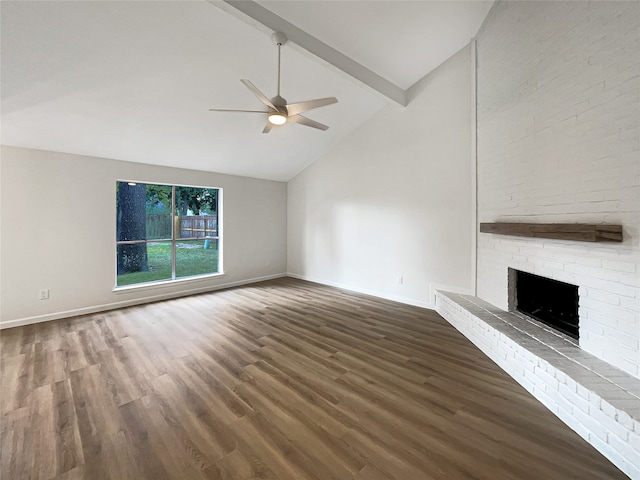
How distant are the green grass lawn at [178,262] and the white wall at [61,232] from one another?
0.43 metres

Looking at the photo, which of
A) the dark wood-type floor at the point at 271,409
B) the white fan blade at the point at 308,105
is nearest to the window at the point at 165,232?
the dark wood-type floor at the point at 271,409

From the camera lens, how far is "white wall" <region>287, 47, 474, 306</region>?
12.5 ft

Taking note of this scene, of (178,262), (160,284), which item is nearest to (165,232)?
(178,262)

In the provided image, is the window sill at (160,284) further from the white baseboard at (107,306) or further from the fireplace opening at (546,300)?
the fireplace opening at (546,300)

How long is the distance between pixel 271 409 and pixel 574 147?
321cm

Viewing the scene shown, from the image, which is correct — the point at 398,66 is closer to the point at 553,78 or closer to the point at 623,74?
the point at 553,78

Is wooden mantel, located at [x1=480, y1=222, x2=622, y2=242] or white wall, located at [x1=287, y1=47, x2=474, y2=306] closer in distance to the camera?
wooden mantel, located at [x1=480, y1=222, x2=622, y2=242]

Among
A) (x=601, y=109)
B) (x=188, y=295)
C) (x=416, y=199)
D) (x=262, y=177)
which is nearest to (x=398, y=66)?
(x=416, y=199)

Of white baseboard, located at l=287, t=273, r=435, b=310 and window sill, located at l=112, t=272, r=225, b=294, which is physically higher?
window sill, located at l=112, t=272, r=225, b=294

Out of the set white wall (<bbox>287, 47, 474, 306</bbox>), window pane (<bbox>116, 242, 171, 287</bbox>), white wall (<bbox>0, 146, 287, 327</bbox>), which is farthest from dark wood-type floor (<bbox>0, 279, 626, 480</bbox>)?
window pane (<bbox>116, 242, 171, 287</bbox>)

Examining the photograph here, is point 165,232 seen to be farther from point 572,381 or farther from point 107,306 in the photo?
point 572,381

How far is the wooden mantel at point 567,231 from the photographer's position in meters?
1.78

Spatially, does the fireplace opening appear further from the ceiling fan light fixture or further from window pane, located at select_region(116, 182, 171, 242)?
window pane, located at select_region(116, 182, 171, 242)

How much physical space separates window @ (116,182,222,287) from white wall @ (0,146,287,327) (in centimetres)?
31
